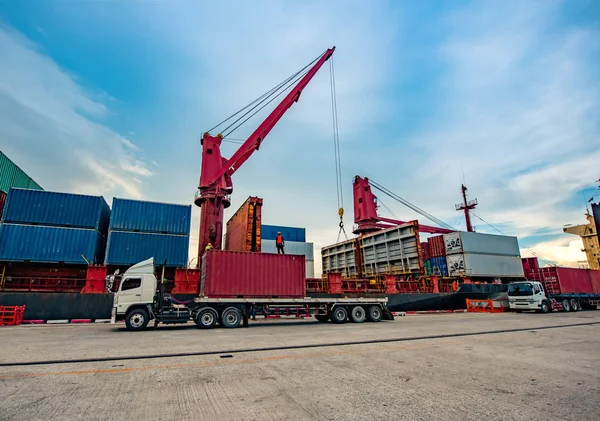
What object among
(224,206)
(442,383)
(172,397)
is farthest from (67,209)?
(442,383)

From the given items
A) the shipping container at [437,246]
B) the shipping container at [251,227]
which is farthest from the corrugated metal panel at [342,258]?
the shipping container at [251,227]

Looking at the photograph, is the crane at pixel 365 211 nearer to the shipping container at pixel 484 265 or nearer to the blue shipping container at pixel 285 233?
the shipping container at pixel 484 265

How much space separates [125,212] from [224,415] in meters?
20.0

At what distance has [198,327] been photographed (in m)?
13.8

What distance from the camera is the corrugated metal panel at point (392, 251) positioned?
23.1m

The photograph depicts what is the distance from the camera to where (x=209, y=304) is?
45.4ft

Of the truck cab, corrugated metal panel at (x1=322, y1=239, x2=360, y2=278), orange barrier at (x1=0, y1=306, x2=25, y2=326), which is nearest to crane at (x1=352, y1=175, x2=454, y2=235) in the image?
corrugated metal panel at (x1=322, y1=239, x2=360, y2=278)

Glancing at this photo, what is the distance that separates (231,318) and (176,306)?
98.5 inches

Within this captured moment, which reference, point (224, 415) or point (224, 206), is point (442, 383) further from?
point (224, 206)

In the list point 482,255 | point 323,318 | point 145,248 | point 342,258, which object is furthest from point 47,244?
point 482,255

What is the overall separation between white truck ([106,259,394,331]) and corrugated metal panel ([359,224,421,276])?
10176 mm

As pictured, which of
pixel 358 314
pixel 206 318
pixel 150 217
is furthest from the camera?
pixel 150 217

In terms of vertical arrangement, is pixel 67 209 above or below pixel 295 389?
above

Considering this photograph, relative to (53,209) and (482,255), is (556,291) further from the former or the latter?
(53,209)
